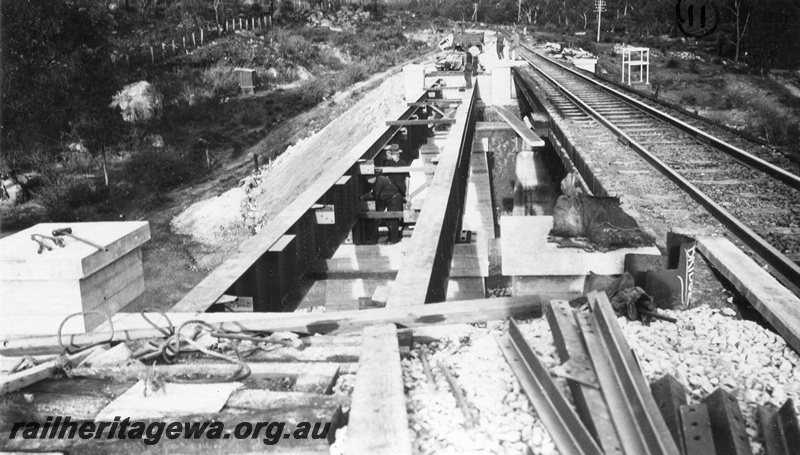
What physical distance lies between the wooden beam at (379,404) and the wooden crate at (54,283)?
→ 6.14ft

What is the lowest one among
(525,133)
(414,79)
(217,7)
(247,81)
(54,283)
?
(525,133)

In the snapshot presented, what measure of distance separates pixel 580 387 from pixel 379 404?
3.20 feet

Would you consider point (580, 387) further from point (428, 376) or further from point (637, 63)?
point (637, 63)

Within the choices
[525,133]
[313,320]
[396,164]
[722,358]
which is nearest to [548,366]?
[722,358]

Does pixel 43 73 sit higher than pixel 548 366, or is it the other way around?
pixel 43 73

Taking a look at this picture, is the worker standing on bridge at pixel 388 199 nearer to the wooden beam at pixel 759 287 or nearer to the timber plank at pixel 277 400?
the wooden beam at pixel 759 287

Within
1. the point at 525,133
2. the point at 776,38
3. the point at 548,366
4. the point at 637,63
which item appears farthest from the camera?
the point at 776,38

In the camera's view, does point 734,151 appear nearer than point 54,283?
No

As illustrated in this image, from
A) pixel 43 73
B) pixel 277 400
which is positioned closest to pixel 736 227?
pixel 277 400

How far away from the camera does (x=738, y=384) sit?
11.5 feet

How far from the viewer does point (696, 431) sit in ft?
9.78

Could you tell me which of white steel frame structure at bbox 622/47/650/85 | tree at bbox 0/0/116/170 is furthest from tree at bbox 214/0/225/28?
white steel frame structure at bbox 622/47/650/85

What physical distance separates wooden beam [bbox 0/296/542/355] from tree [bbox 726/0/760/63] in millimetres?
54483

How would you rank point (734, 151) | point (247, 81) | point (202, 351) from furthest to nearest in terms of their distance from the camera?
point (247, 81)
point (734, 151)
point (202, 351)
